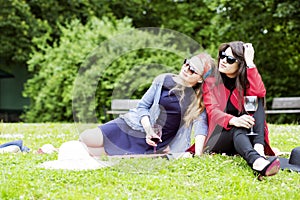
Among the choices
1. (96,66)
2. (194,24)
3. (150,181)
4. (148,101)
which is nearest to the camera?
(150,181)

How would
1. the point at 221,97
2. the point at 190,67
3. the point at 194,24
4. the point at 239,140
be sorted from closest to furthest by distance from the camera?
the point at 239,140, the point at 190,67, the point at 221,97, the point at 194,24

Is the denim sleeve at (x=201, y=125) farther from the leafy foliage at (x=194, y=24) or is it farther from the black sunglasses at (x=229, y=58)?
the leafy foliage at (x=194, y=24)

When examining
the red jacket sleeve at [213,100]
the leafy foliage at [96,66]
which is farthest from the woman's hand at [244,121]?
the leafy foliage at [96,66]

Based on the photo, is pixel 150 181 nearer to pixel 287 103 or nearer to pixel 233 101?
pixel 233 101

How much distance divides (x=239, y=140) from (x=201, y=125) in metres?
0.61

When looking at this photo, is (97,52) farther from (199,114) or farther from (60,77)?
(199,114)

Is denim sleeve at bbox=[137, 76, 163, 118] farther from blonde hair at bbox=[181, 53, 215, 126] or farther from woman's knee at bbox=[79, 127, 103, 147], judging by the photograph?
woman's knee at bbox=[79, 127, 103, 147]

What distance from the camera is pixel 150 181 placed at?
4172mm

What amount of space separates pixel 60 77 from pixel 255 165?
33.7 feet

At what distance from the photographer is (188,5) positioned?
1923cm

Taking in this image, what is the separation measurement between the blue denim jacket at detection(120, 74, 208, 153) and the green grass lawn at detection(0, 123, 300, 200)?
40cm

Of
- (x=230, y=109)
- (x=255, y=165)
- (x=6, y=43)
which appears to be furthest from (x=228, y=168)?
(x=6, y=43)

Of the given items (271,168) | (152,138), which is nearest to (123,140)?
(152,138)

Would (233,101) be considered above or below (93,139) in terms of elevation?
above
